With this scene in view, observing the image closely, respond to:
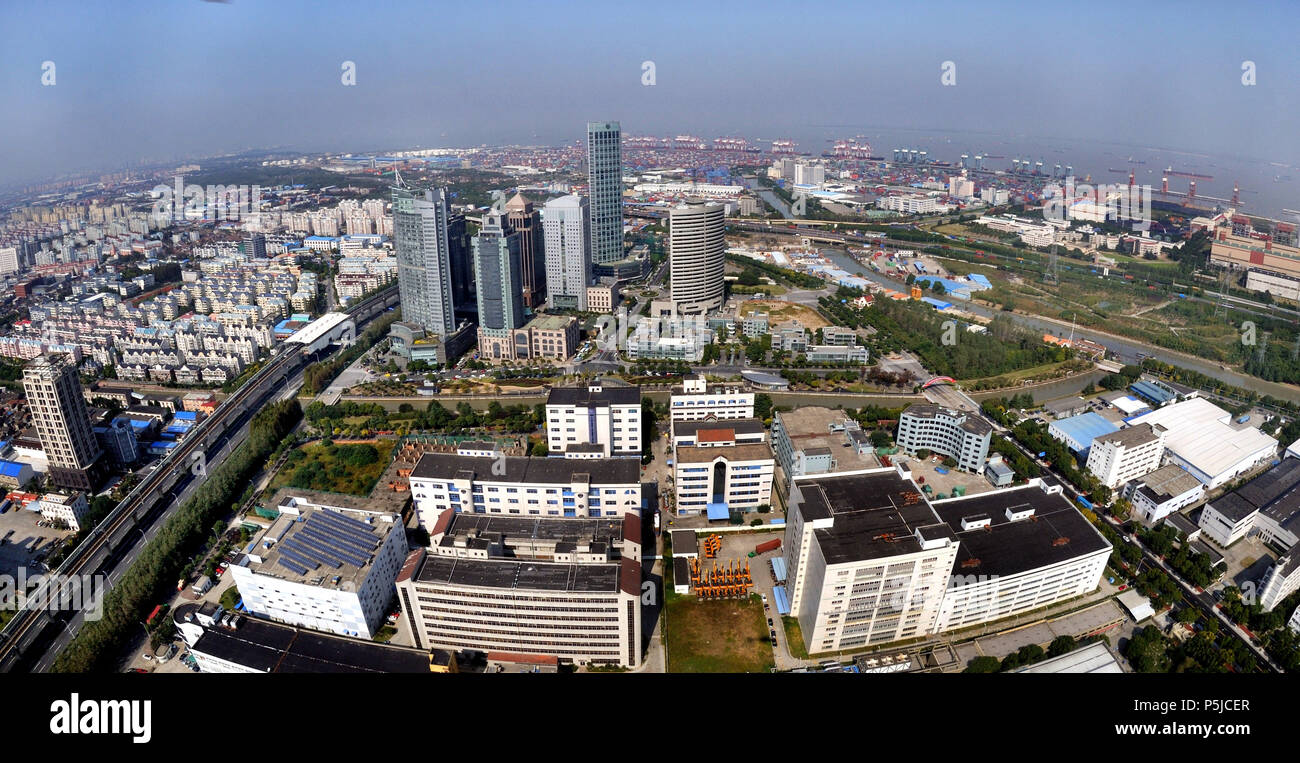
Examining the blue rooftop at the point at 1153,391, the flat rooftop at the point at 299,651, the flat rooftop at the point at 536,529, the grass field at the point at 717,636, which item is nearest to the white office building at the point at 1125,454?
the blue rooftop at the point at 1153,391

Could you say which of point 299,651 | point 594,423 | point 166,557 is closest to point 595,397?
point 594,423

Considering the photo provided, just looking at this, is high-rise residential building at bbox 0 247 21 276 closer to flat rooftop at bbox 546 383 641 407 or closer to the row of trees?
the row of trees

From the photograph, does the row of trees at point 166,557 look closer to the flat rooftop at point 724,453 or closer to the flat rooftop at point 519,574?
the flat rooftop at point 519,574

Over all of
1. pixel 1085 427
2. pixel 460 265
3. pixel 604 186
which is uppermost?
pixel 604 186

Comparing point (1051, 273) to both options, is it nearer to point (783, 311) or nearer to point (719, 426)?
point (783, 311)

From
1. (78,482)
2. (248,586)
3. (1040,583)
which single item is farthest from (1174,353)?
(78,482)
